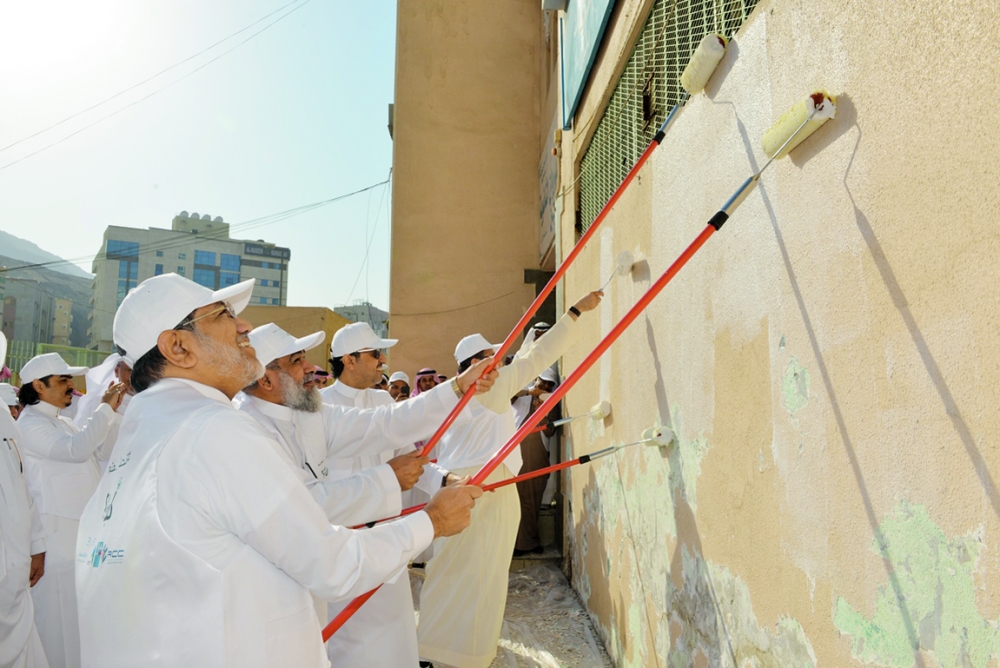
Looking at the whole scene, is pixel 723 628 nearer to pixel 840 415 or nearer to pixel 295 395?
pixel 840 415

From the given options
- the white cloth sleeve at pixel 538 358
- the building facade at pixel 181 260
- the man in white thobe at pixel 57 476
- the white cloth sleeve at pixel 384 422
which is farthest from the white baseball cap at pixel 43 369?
the building facade at pixel 181 260

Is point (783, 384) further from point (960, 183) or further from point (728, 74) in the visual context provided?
point (728, 74)

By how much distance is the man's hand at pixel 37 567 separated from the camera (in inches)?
132

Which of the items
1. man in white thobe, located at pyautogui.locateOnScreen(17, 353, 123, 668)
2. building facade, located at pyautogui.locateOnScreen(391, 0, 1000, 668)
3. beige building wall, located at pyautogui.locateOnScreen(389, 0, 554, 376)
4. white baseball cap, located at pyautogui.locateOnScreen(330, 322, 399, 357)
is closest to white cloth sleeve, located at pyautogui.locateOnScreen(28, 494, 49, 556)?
man in white thobe, located at pyautogui.locateOnScreen(17, 353, 123, 668)

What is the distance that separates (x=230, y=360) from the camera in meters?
1.86

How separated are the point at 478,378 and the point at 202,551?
192 centimetres

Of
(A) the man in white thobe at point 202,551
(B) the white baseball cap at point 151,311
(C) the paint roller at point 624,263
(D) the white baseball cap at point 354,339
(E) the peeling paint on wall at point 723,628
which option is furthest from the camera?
(D) the white baseball cap at point 354,339

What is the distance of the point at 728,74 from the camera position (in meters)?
2.41

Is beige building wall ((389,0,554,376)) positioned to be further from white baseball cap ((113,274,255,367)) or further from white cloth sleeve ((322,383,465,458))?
white baseball cap ((113,274,255,367))

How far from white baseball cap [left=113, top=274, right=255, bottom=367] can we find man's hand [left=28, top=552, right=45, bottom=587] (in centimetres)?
233

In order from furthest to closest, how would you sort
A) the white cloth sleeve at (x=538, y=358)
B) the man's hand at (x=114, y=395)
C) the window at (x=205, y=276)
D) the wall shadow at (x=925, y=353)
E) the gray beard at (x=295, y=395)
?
the window at (x=205, y=276) < the man's hand at (x=114, y=395) < the white cloth sleeve at (x=538, y=358) < the gray beard at (x=295, y=395) < the wall shadow at (x=925, y=353)

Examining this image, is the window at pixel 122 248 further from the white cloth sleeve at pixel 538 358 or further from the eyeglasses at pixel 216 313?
the eyeglasses at pixel 216 313

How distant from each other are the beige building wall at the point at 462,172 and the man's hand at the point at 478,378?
246 inches

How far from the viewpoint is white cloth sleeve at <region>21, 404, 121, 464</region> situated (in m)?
4.14
